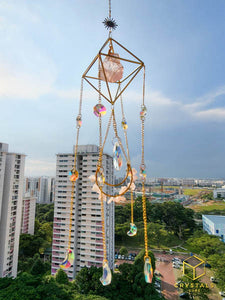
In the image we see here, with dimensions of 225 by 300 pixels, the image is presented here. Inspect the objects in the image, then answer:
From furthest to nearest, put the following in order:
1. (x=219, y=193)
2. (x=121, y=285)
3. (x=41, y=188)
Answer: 1. (x=41, y=188)
2. (x=219, y=193)
3. (x=121, y=285)

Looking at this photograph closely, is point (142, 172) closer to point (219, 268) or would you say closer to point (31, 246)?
point (219, 268)

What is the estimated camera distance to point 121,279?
528 cm

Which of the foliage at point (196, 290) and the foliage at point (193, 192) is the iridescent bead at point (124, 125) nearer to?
the foliage at point (196, 290)

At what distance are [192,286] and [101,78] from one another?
7.20 metres

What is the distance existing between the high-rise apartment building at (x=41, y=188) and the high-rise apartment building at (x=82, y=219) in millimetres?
13961

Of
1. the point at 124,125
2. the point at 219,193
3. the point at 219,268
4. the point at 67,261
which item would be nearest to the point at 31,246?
the point at 219,268

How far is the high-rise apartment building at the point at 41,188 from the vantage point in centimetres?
2010

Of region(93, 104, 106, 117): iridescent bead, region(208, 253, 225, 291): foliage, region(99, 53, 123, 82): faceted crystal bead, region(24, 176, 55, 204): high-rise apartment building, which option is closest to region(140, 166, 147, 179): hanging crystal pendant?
region(93, 104, 106, 117): iridescent bead

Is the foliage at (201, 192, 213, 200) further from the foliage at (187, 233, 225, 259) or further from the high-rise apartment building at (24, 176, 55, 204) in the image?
the high-rise apartment building at (24, 176, 55, 204)

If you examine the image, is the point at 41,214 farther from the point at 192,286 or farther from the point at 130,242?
the point at 192,286

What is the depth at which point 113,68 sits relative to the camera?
0.90 m

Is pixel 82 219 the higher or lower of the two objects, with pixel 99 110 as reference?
lower

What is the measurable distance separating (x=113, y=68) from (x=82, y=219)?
7.50m

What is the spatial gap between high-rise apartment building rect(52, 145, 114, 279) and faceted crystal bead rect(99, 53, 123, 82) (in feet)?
21.5
